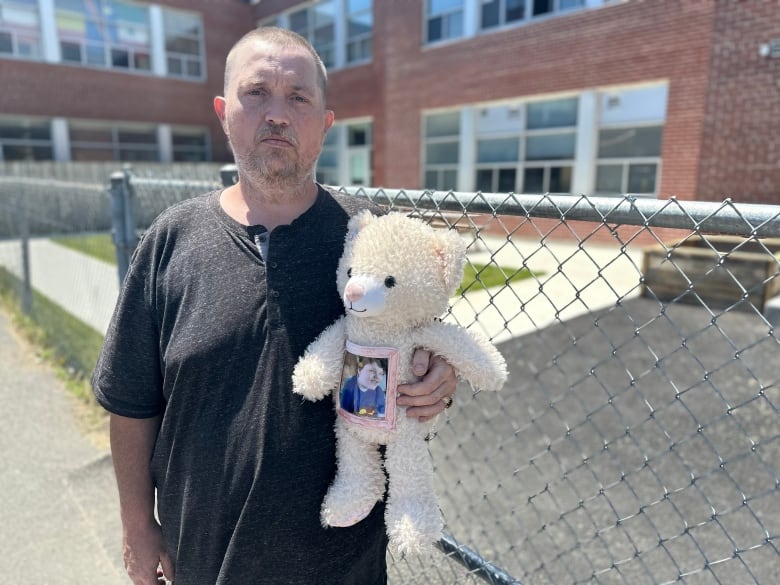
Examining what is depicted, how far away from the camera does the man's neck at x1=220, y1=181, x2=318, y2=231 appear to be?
5.04 feet

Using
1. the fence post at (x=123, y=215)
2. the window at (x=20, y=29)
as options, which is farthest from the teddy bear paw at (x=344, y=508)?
the window at (x=20, y=29)

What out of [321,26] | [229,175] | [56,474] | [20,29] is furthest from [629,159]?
[20,29]

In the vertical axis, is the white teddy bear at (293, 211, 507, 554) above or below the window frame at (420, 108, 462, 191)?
below

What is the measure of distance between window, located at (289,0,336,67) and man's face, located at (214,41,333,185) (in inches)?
736

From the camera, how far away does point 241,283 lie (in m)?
1.46

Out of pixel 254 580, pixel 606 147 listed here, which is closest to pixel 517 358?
pixel 254 580

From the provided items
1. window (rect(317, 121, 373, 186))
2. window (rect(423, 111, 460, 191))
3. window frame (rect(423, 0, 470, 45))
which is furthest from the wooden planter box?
window (rect(317, 121, 373, 186))

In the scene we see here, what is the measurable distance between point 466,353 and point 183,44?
938 inches

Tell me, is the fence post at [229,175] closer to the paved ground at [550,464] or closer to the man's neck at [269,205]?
the man's neck at [269,205]

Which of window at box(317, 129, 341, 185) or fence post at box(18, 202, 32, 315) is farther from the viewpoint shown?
window at box(317, 129, 341, 185)

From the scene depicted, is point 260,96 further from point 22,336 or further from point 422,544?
point 22,336

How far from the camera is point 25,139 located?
60.2ft

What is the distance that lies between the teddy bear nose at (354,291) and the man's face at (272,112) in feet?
1.37

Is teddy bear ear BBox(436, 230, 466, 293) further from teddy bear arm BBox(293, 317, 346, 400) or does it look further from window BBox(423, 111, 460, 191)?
window BBox(423, 111, 460, 191)
